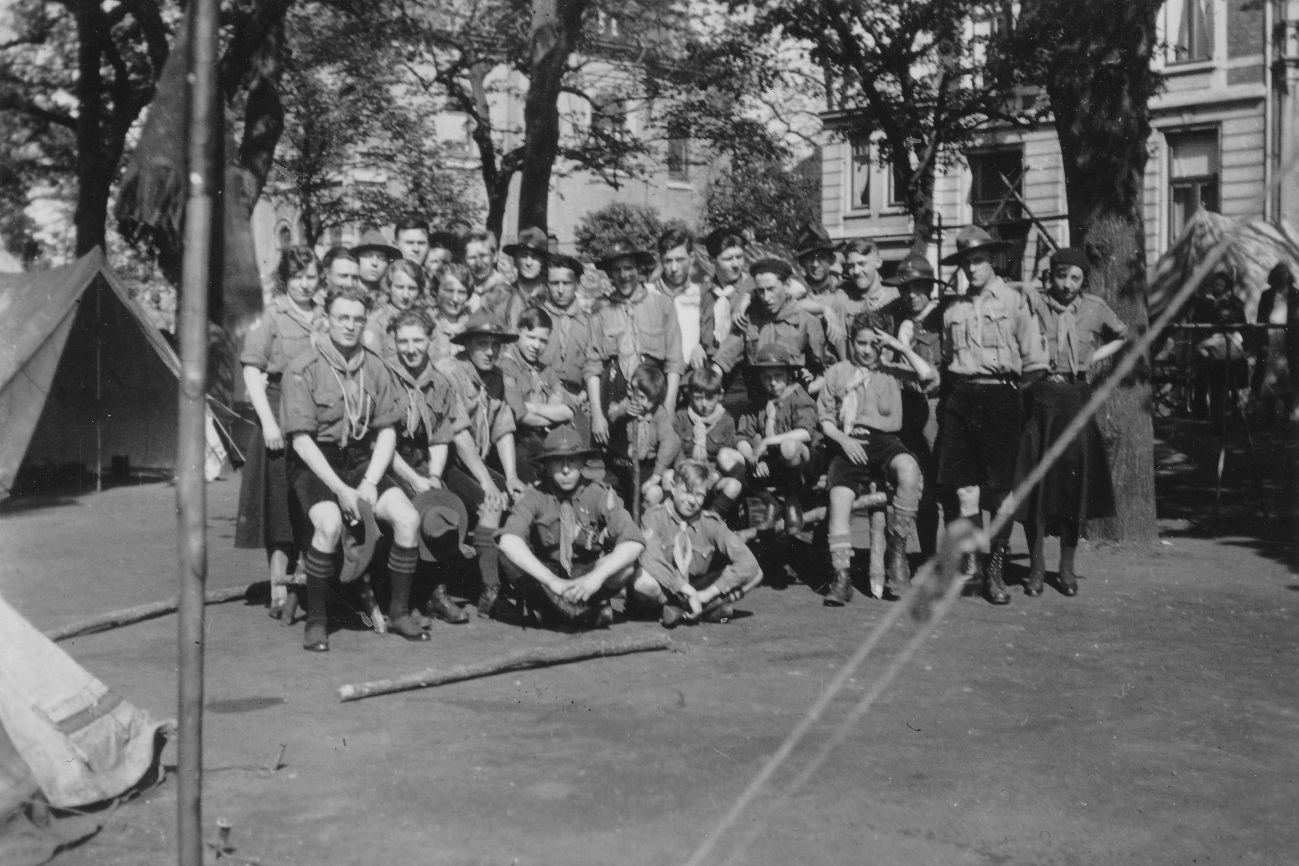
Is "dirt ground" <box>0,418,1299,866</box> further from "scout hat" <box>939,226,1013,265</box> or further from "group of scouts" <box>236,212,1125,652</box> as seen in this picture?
"scout hat" <box>939,226,1013,265</box>

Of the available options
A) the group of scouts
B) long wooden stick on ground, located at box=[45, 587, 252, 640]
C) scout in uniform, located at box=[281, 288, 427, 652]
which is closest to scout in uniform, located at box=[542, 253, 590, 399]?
the group of scouts

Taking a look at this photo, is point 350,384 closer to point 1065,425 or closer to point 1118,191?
point 1065,425

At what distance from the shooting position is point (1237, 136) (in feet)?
94.5

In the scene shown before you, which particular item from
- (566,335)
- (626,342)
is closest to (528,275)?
(566,335)

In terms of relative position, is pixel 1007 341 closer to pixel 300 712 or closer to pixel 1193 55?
pixel 300 712

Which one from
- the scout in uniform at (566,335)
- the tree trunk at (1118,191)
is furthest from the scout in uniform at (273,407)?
the tree trunk at (1118,191)

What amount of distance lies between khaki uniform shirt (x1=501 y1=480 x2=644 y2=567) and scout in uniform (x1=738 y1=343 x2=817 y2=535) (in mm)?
1599

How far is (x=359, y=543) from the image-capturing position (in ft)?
24.7

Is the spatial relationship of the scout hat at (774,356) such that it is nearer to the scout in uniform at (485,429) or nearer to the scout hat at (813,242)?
the scout hat at (813,242)

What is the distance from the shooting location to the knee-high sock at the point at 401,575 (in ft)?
24.9

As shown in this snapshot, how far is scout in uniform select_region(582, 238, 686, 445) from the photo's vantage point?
9477mm

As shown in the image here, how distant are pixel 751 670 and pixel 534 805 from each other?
2230mm

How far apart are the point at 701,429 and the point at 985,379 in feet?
5.42

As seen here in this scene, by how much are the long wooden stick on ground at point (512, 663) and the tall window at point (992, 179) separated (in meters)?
27.5
